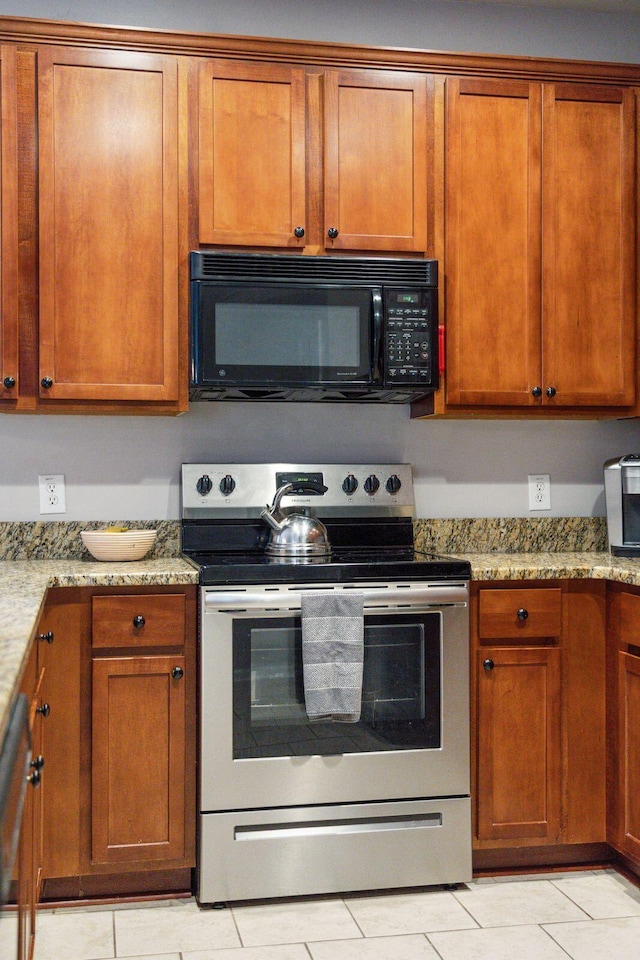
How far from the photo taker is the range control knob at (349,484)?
3.08 m

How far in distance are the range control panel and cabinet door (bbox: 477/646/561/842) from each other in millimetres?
651

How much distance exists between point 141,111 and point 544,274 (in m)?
1.31

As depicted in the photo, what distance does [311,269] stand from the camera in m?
2.83

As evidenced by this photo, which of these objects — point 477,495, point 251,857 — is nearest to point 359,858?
point 251,857

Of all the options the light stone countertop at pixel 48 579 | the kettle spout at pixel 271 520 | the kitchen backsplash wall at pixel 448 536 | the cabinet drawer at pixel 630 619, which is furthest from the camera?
the kitchen backsplash wall at pixel 448 536

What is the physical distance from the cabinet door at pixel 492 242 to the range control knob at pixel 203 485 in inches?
31.2

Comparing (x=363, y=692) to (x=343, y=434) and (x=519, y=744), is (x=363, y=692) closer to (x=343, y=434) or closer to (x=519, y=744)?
(x=519, y=744)

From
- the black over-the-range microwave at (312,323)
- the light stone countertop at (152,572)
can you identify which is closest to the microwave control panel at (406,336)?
the black over-the-range microwave at (312,323)

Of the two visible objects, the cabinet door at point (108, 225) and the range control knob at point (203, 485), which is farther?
the range control knob at point (203, 485)

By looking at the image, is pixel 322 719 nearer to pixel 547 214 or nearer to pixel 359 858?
pixel 359 858

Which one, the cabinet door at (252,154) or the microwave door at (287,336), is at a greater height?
the cabinet door at (252,154)

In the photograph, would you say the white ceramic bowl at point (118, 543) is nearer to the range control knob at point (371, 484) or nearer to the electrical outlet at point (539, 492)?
the range control knob at point (371, 484)

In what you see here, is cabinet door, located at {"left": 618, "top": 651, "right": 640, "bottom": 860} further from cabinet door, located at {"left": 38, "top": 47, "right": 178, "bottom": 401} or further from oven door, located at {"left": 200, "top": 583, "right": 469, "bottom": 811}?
cabinet door, located at {"left": 38, "top": 47, "right": 178, "bottom": 401}

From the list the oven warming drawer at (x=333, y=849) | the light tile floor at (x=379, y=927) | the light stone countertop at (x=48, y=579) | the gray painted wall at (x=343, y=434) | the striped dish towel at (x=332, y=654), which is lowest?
the light tile floor at (x=379, y=927)
